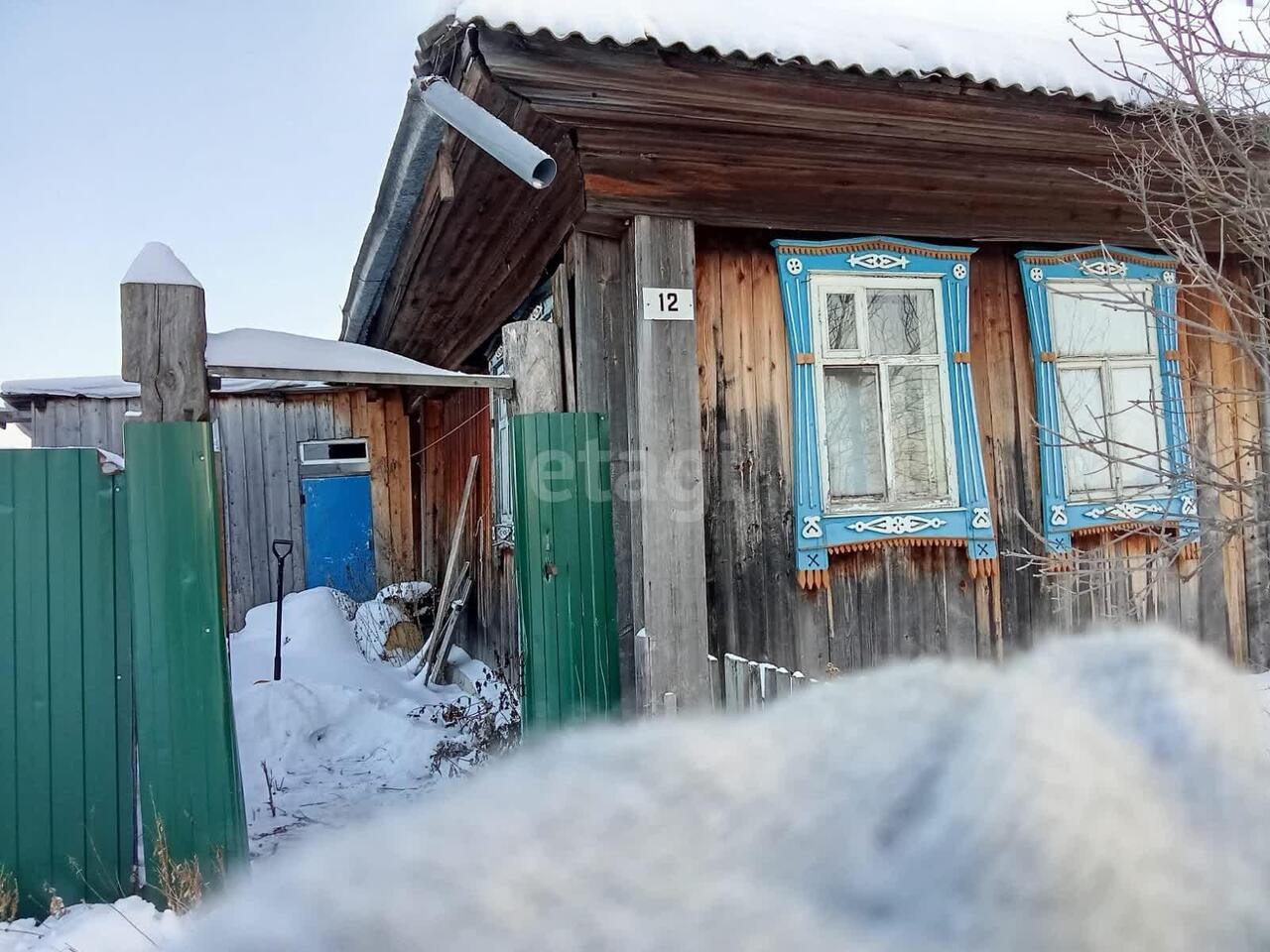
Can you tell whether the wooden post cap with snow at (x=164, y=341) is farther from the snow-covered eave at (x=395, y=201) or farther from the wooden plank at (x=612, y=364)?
the wooden plank at (x=612, y=364)

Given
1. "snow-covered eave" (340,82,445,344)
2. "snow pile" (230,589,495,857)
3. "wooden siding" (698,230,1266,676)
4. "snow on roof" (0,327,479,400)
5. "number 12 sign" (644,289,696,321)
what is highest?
"snow-covered eave" (340,82,445,344)

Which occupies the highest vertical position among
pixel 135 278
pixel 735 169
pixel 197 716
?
pixel 735 169

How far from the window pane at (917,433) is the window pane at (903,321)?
0.41ft

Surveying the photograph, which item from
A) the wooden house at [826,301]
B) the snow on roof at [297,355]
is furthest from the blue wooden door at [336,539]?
the snow on roof at [297,355]

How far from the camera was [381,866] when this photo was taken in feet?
1.77

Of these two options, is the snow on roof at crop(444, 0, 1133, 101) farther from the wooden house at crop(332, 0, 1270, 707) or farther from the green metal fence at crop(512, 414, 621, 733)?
the green metal fence at crop(512, 414, 621, 733)

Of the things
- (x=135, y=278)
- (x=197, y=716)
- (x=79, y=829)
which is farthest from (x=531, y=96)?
(x=79, y=829)

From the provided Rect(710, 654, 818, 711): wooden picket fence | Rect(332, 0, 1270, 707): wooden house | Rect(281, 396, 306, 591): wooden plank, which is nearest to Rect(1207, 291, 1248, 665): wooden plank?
Rect(332, 0, 1270, 707): wooden house

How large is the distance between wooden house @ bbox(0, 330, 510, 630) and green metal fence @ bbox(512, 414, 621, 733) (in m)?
6.81

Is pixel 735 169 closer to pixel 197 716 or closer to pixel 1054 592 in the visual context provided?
pixel 1054 592

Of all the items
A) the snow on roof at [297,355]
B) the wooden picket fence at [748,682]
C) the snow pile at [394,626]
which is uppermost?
the snow on roof at [297,355]

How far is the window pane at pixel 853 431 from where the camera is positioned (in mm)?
4809

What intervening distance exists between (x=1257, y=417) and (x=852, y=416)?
2718 mm

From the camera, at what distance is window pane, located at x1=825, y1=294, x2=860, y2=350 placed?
482 centimetres
